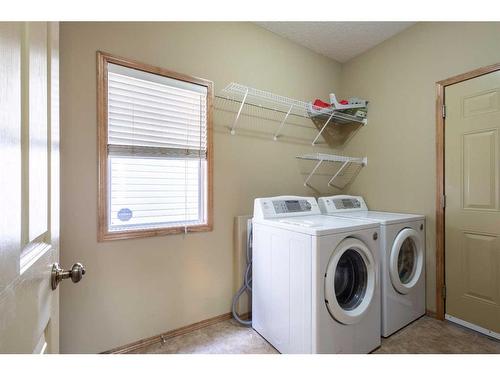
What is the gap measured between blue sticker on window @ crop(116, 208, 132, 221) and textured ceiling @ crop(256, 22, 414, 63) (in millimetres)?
2003

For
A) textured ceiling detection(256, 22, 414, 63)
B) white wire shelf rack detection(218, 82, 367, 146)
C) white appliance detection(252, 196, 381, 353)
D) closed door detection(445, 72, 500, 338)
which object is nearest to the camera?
white appliance detection(252, 196, 381, 353)

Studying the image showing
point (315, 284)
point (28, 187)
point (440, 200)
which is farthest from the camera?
point (440, 200)

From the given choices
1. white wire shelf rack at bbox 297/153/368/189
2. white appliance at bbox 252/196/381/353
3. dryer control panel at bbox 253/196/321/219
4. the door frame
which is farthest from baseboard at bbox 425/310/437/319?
white wire shelf rack at bbox 297/153/368/189

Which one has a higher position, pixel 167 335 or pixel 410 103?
pixel 410 103

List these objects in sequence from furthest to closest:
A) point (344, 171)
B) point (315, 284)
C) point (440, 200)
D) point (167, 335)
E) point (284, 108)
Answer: point (344, 171)
point (284, 108)
point (440, 200)
point (167, 335)
point (315, 284)

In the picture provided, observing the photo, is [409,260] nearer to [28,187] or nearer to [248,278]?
[248,278]

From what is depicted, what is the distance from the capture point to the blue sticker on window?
1.61 meters

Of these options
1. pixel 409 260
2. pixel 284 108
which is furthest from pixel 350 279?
pixel 284 108

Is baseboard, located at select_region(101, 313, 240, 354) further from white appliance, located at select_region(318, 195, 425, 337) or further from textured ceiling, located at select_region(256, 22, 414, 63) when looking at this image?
textured ceiling, located at select_region(256, 22, 414, 63)

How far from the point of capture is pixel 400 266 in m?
2.03

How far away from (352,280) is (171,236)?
1.36 metres

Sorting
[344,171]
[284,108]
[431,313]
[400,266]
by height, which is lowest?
[431,313]
